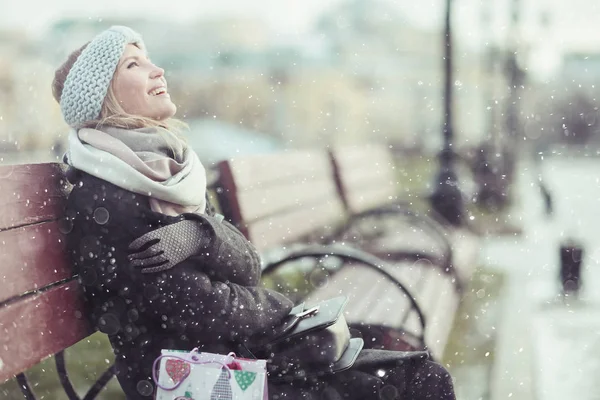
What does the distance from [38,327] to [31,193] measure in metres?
0.33

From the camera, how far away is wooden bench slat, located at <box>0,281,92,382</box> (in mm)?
1746

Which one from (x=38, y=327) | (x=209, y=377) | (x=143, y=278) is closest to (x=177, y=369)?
(x=209, y=377)

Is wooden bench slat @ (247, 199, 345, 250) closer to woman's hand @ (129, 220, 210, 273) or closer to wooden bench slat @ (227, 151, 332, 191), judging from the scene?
wooden bench slat @ (227, 151, 332, 191)

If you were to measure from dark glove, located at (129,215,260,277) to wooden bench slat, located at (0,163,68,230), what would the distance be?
27 centimetres

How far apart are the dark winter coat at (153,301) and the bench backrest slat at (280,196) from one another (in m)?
0.72

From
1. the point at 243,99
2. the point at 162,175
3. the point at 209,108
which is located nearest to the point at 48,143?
the point at 209,108

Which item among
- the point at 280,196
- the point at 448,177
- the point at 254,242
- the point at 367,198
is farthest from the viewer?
the point at 448,177

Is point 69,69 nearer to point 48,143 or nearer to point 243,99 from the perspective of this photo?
point 48,143

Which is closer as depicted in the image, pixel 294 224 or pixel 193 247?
pixel 193 247

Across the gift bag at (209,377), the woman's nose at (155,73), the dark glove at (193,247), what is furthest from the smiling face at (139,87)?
the gift bag at (209,377)

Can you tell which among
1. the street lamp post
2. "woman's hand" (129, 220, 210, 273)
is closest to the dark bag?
"woman's hand" (129, 220, 210, 273)

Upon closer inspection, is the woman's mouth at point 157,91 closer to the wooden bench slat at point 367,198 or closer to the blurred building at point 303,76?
the blurred building at point 303,76

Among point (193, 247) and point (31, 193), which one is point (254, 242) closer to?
point (193, 247)

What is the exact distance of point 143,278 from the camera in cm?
181
